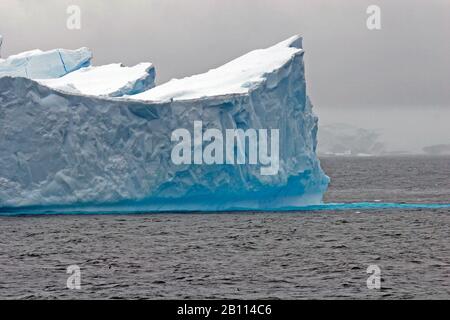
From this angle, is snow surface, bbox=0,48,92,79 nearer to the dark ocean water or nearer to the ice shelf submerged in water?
the ice shelf submerged in water

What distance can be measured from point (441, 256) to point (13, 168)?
47.2 ft

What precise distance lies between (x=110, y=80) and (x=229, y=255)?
14.2 meters

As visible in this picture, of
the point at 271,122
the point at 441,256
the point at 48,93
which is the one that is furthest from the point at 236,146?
the point at 441,256

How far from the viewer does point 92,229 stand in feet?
98.0

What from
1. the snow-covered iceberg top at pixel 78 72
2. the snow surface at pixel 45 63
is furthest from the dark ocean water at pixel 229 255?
the snow surface at pixel 45 63

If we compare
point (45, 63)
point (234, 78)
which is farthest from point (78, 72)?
point (234, 78)

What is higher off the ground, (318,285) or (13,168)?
(13,168)

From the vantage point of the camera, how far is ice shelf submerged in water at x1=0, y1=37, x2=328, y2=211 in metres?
30.0

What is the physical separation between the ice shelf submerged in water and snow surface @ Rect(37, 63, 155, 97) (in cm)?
230

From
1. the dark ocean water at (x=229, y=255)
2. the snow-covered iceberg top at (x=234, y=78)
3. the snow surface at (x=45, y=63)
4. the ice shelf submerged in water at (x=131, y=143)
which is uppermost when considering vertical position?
the snow surface at (x=45, y=63)

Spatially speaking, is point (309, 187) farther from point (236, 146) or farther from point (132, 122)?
point (132, 122)

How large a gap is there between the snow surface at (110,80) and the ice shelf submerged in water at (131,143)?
2.30m

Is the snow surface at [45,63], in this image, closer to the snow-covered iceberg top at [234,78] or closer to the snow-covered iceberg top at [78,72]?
the snow-covered iceberg top at [78,72]

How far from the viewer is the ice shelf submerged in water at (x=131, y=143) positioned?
29969 mm
